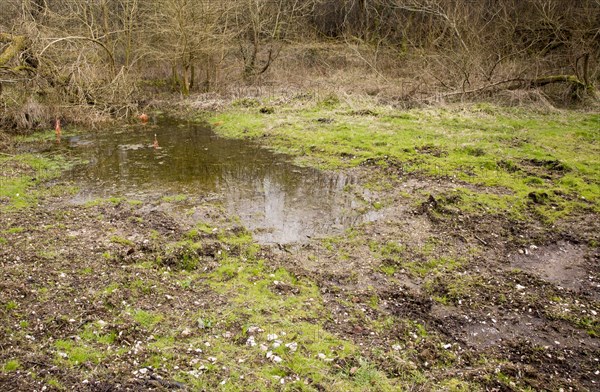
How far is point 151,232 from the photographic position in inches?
309

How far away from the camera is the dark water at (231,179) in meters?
8.85

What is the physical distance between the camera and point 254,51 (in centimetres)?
2345

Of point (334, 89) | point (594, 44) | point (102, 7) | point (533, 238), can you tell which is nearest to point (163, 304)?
point (533, 238)

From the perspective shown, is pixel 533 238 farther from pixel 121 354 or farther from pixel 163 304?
pixel 121 354

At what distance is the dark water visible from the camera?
29.0 ft

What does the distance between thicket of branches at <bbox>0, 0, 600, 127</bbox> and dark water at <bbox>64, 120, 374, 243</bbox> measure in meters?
2.29

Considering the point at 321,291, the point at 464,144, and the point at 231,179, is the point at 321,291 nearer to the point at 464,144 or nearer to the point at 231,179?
the point at 231,179

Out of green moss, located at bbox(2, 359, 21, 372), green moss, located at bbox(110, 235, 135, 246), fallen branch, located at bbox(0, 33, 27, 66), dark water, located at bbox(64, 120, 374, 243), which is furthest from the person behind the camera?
fallen branch, located at bbox(0, 33, 27, 66)

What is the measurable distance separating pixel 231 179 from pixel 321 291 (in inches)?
217

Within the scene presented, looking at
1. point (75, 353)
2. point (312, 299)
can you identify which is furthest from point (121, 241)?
point (312, 299)

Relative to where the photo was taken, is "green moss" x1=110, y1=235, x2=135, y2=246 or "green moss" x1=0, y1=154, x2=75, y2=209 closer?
"green moss" x1=110, y1=235, x2=135, y2=246

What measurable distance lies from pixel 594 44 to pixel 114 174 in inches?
740

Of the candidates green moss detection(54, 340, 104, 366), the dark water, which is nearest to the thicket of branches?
the dark water

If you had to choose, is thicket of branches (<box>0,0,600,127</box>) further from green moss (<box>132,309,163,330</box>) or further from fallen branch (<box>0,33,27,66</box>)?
green moss (<box>132,309,163,330</box>)
